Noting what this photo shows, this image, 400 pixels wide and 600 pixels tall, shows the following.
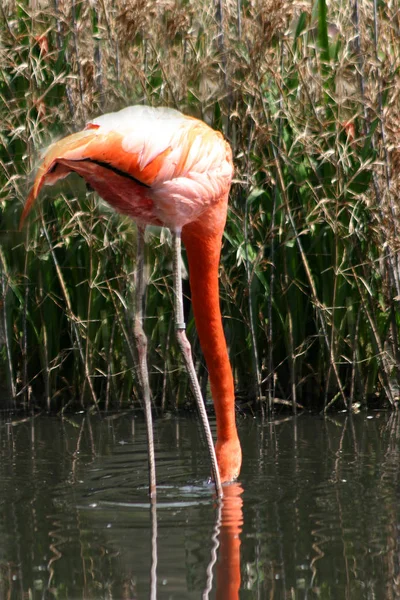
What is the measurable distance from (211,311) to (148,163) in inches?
28.9

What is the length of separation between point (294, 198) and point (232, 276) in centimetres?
58

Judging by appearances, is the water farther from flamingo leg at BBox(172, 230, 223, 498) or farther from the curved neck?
the curved neck

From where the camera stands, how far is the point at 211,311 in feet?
14.4

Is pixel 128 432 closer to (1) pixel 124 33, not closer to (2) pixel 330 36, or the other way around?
(1) pixel 124 33

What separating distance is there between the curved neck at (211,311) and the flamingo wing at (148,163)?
0.52ft

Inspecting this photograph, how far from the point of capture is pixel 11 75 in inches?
246

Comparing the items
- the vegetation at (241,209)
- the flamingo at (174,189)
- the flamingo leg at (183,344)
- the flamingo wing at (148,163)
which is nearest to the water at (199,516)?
the flamingo leg at (183,344)

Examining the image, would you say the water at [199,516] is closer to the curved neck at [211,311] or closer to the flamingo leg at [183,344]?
the flamingo leg at [183,344]

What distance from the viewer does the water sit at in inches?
128

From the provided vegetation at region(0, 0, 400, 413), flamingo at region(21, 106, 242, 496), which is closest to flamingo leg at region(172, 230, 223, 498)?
flamingo at region(21, 106, 242, 496)

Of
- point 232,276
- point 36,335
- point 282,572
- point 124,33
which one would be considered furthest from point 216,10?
point 282,572

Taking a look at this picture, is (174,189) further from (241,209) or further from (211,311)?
(241,209)

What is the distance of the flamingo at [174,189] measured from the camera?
3893 mm

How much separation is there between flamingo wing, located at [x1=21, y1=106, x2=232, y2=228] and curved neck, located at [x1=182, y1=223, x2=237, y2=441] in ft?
0.52
